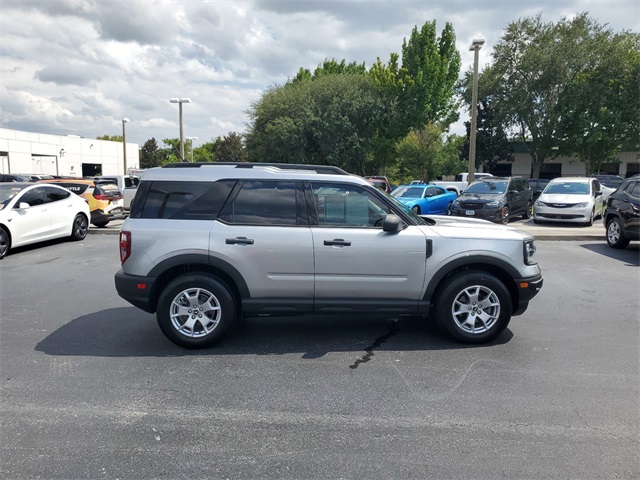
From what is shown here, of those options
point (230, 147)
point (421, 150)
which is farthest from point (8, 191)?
point (230, 147)

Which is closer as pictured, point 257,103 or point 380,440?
point 380,440

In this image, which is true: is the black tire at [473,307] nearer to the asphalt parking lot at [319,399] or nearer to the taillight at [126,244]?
the asphalt parking lot at [319,399]

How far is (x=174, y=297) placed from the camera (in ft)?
15.9

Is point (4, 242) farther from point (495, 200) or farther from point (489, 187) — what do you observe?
point (489, 187)

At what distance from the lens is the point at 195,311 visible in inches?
192

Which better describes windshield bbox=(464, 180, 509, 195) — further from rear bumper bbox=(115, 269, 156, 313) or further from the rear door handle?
rear bumper bbox=(115, 269, 156, 313)

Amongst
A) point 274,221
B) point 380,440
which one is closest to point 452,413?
point 380,440

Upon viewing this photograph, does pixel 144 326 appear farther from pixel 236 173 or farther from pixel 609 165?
pixel 609 165

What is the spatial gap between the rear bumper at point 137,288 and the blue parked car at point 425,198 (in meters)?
13.3

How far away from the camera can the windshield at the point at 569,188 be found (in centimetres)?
1689

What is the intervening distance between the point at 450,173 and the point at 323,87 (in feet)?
68.5

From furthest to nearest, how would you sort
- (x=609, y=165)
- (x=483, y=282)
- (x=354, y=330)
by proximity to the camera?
(x=609, y=165) < (x=354, y=330) < (x=483, y=282)

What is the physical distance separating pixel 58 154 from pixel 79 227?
45659mm

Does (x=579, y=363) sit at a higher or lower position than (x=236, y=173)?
lower
